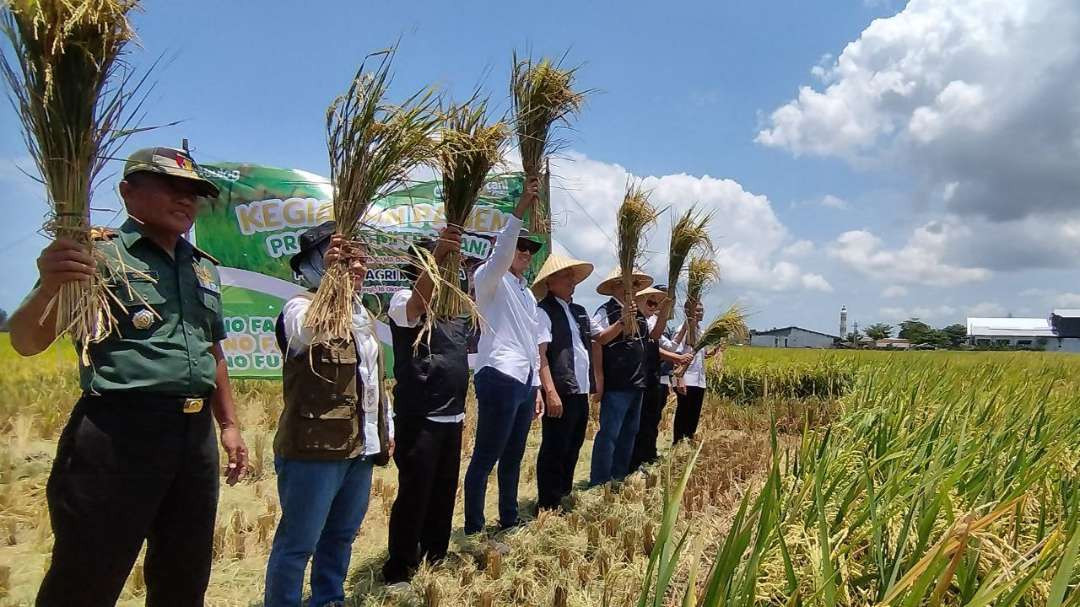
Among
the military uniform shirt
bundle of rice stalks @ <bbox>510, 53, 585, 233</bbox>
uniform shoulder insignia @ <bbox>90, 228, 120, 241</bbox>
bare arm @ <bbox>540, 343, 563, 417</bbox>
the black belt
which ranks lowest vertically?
bare arm @ <bbox>540, 343, 563, 417</bbox>

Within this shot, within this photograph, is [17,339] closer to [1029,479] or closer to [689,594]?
[689,594]

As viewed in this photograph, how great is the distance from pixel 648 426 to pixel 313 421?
4.02 m

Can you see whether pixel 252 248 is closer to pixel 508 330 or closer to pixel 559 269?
pixel 559 269

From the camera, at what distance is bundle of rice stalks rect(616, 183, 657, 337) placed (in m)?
4.44

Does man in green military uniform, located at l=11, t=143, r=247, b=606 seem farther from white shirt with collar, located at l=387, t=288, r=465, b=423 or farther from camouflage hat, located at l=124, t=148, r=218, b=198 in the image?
white shirt with collar, located at l=387, t=288, r=465, b=423

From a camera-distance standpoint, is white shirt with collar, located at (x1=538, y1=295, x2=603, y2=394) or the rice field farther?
white shirt with collar, located at (x1=538, y1=295, x2=603, y2=394)

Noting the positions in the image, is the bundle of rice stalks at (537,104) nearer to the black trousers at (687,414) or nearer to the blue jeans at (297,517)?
the blue jeans at (297,517)

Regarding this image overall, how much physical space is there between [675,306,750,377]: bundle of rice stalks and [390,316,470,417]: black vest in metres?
3.37

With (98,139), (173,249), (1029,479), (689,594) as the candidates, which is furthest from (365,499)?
(1029,479)

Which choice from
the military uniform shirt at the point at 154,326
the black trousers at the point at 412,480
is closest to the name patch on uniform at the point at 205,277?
the military uniform shirt at the point at 154,326

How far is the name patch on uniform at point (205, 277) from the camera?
7.09 ft

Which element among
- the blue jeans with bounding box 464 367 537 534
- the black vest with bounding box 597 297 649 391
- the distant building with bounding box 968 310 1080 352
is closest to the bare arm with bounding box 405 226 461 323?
the blue jeans with bounding box 464 367 537 534

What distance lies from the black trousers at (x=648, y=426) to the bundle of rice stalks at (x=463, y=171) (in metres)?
3.13

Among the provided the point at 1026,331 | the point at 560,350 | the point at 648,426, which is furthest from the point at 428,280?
the point at 1026,331
